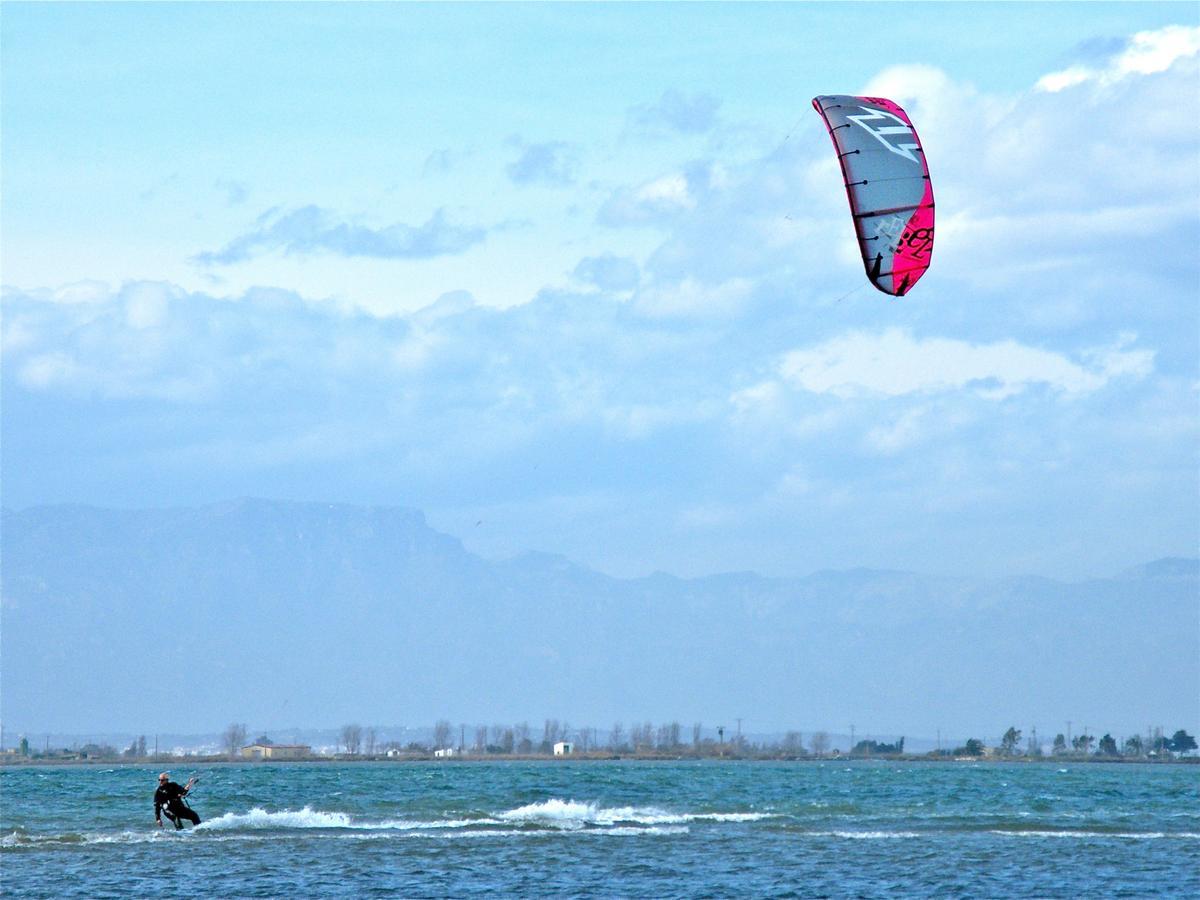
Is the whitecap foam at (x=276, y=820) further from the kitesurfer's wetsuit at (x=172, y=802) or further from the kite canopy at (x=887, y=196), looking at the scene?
the kite canopy at (x=887, y=196)

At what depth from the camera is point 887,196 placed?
30.4 meters

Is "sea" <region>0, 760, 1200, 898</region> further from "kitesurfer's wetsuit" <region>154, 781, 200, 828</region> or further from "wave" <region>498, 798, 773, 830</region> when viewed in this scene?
"kitesurfer's wetsuit" <region>154, 781, 200, 828</region>

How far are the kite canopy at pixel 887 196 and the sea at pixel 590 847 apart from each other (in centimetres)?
1207

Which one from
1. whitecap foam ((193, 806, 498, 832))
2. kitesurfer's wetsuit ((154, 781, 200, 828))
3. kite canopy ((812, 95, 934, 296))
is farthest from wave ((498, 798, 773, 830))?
kite canopy ((812, 95, 934, 296))

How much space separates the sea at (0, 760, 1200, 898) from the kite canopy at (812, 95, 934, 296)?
39.6ft

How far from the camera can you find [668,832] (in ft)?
147

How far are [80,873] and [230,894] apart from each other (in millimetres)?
5025

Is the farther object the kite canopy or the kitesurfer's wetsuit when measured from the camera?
the kitesurfer's wetsuit

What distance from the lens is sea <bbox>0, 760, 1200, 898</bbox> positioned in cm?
3269

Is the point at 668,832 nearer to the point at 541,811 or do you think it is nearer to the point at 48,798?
the point at 541,811

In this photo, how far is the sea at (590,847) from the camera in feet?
107

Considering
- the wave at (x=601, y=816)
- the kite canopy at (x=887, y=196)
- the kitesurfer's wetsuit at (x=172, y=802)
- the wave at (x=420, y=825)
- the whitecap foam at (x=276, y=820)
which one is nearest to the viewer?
the kite canopy at (x=887, y=196)

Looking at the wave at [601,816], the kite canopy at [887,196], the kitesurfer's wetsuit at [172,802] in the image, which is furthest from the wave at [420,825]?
the kite canopy at [887,196]

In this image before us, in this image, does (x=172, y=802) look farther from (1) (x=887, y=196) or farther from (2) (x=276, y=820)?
(1) (x=887, y=196)
